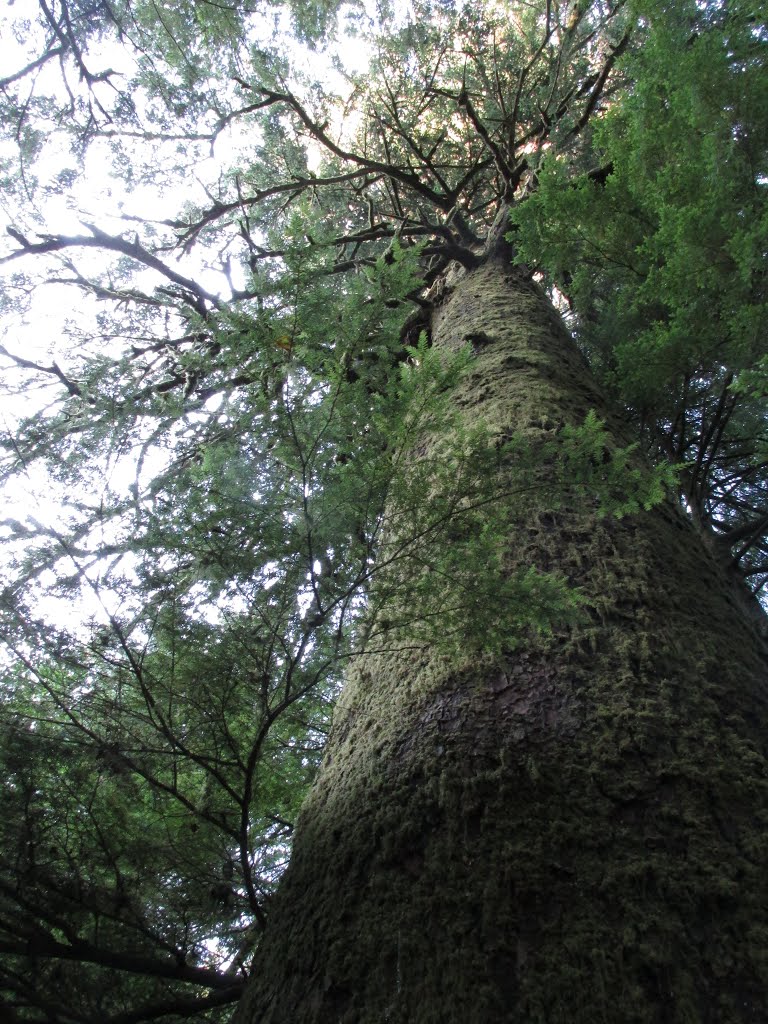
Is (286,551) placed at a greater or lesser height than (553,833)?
greater

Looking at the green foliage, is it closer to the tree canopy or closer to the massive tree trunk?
the tree canopy

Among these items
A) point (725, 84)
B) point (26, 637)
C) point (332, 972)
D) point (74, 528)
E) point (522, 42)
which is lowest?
point (332, 972)

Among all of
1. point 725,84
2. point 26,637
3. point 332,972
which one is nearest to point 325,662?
point 332,972

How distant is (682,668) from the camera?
171 centimetres

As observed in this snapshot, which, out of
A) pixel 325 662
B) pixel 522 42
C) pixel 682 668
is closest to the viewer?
pixel 682 668

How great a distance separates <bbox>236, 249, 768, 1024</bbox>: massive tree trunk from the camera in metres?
1.11

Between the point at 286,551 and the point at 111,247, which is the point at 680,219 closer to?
the point at 286,551

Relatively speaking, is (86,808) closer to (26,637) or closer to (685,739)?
(26,637)

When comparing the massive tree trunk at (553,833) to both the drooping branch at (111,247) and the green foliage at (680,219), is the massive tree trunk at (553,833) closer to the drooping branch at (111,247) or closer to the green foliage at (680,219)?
the green foliage at (680,219)

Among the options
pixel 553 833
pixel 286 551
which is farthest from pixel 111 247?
pixel 553 833

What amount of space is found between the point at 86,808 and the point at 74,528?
1.03 metres

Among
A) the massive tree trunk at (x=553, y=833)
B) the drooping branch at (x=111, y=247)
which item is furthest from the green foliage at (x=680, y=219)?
the drooping branch at (x=111, y=247)

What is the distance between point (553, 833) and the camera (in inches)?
52.9

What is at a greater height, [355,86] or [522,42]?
[522,42]
